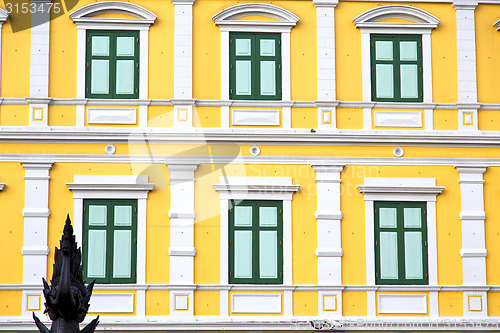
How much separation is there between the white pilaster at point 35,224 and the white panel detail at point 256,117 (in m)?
3.89

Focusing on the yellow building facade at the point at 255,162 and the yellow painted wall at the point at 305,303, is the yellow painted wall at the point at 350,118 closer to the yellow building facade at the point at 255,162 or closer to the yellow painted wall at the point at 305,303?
the yellow building facade at the point at 255,162

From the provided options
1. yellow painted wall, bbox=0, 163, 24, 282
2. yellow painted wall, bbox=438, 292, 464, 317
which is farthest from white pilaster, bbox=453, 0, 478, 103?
yellow painted wall, bbox=0, 163, 24, 282

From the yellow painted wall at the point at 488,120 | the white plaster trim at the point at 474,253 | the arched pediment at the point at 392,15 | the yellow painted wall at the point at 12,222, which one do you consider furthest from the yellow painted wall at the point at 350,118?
the yellow painted wall at the point at 12,222

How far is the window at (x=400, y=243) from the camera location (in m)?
17.4

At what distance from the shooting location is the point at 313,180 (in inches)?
689

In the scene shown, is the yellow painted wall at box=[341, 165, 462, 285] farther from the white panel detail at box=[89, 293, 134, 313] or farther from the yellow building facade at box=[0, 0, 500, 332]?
the white panel detail at box=[89, 293, 134, 313]

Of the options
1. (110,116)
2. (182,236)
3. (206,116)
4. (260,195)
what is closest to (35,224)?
(110,116)

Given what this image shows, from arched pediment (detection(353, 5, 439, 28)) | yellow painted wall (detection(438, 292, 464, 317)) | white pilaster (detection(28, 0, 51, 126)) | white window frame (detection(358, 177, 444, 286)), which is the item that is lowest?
yellow painted wall (detection(438, 292, 464, 317))

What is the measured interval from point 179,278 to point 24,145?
13.6 feet

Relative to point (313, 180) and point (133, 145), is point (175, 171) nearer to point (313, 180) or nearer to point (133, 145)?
point (133, 145)

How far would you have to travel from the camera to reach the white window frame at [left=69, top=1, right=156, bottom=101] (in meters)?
17.5

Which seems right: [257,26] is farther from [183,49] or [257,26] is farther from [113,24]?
[113,24]

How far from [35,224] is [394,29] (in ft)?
27.6

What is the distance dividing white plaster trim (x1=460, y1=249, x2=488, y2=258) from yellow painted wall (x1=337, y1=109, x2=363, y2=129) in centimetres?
330
